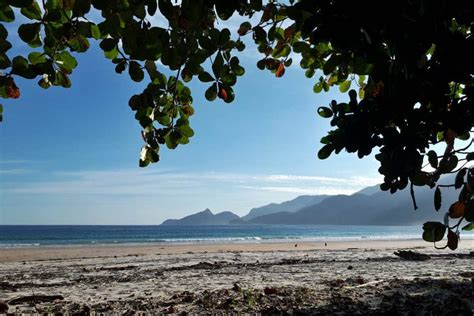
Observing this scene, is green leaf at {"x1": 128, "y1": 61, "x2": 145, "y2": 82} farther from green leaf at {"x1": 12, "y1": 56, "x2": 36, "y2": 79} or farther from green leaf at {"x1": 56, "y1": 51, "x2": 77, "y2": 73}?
green leaf at {"x1": 12, "y1": 56, "x2": 36, "y2": 79}

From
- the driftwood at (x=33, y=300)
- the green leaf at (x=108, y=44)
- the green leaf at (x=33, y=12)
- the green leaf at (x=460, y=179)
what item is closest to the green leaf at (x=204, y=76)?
the green leaf at (x=108, y=44)

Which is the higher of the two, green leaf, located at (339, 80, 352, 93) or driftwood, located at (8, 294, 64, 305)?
green leaf, located at (339, 80, 352, 93)

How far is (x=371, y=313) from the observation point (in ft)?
12.9

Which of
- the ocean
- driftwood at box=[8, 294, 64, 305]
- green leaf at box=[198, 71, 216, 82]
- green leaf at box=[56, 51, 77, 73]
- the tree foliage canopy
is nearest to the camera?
the tree foliage canopy

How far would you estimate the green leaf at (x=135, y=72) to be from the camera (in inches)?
106

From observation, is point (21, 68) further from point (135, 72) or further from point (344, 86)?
point (344, 86)

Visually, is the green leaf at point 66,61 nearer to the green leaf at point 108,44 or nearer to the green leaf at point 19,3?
the green leaf at point 108,44

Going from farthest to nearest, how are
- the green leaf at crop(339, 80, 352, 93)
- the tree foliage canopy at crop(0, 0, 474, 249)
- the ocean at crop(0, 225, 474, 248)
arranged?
1. the ocean at crop(0, 225, 474, 248)
2. the green leaf at crop(339, 80, 352, 93)
3. the tree foliage canopy at crop(0, 0, 474, 249)

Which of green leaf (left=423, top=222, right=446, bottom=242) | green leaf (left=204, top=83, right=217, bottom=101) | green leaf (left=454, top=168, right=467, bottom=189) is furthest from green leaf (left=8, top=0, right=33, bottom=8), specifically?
green leaf (left=454, top=168, right=467, bottom=189)

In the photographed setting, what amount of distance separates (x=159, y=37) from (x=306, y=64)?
5.34 ft

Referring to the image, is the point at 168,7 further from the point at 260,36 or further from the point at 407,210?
the point at 407,210

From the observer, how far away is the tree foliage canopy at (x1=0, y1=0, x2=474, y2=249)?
201 cm

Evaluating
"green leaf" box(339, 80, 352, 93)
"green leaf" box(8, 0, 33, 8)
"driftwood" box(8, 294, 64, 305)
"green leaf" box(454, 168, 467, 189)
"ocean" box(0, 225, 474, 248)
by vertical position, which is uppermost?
"green leaf" box(339, 80, 352, 93)

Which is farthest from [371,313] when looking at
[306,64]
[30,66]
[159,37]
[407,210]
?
[407,210]
